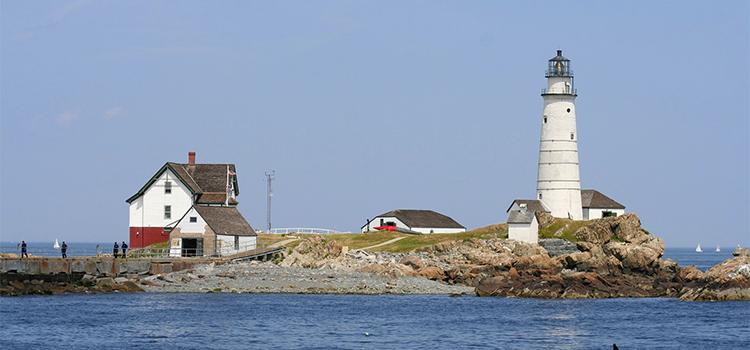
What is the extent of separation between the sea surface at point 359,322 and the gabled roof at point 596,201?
94.6 feet

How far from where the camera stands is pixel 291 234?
79750 mm

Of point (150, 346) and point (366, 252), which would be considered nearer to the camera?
point (150, 346)

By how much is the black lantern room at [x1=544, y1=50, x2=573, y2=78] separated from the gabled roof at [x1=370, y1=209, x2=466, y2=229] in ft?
65.6

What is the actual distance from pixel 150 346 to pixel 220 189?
1308 inches

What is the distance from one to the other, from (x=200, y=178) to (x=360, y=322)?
30261 mm

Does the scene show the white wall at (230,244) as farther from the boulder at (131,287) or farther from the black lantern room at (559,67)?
the black lantern room at (559,67)

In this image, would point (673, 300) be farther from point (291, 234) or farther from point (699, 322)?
point (291, 234)

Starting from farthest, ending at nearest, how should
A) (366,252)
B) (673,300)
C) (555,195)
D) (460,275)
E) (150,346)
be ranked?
(555,195) < (366,252) < (460,275) < (673,300) < (150,346)

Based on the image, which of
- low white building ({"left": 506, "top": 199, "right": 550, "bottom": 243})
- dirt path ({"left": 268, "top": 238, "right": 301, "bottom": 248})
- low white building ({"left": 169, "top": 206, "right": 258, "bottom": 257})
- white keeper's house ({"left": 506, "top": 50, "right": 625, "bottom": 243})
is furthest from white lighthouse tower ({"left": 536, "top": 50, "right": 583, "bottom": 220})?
low white building ({"left": 169, "top": 206, "right": 258, "bottom": 257})

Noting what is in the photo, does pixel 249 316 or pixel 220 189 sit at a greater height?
pixel 220 189

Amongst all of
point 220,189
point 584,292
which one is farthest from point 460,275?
point 220,189

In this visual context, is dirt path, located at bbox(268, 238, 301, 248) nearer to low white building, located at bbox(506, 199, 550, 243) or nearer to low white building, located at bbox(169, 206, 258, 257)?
low white building, located at bbox(169, 206, 258, 257)

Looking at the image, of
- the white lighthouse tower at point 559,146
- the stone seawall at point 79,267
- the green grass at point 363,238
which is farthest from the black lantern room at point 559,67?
the stone seawall at point 79,267

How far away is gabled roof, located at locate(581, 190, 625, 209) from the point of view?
78250mm
